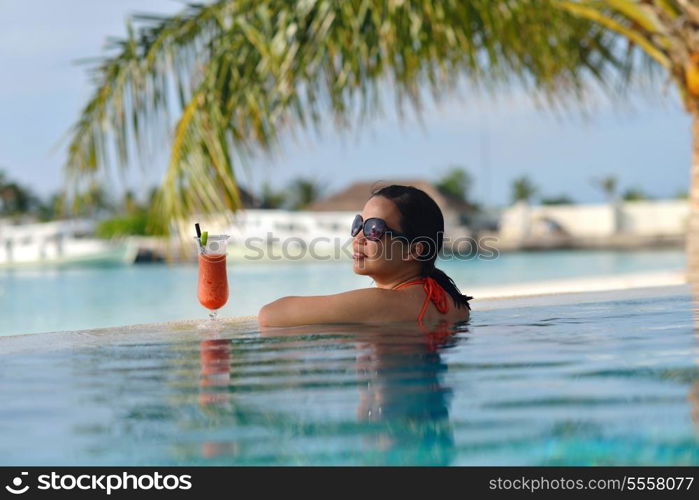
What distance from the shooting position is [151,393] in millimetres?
2205

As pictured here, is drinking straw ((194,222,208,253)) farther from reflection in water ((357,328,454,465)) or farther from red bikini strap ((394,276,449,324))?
reflection in water ((357,328,454,465))

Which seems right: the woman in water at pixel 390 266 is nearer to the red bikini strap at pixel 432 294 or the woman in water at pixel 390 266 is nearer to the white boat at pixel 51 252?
the red bikini strap at pixel 432 294

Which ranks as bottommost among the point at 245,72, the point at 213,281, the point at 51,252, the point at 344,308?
the point at 344,308

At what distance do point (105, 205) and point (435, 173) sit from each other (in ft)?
84.9

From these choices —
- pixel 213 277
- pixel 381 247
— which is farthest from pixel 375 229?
pixel 213 277

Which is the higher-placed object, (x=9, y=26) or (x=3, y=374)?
(x=9, y=26)

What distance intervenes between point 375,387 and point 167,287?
70.8 ft

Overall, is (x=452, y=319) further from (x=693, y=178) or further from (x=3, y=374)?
(x=693, y=178)

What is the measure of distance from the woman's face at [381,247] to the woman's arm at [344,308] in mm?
88

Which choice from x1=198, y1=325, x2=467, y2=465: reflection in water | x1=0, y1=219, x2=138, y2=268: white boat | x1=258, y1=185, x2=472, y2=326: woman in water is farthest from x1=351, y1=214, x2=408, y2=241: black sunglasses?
x1=0, y1=219, x2=138, y2=268: white boat

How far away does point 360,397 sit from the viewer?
2014 mm

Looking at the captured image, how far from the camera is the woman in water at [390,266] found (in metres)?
3.32

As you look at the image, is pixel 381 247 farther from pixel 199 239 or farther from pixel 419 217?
pixel 199 239
